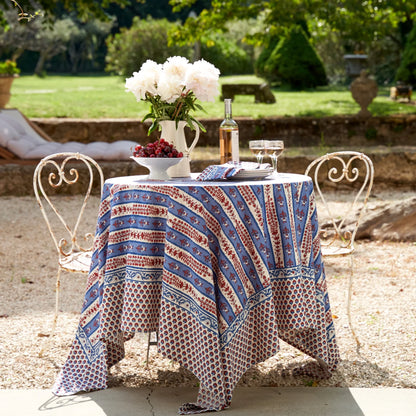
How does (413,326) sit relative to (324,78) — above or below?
below

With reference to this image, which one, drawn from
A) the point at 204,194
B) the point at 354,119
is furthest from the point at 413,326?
the point at 354,119

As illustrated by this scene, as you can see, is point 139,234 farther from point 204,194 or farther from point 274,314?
point 274,314

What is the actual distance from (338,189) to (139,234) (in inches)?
216

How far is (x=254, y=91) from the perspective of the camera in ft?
48.5

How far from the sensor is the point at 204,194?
2.78 m

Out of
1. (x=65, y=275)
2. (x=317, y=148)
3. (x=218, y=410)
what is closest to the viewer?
(x=218, y=410)

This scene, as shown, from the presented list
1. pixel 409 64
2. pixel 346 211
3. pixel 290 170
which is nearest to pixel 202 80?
pixel 346 211

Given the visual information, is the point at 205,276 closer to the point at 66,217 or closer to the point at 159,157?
the point at 159,157

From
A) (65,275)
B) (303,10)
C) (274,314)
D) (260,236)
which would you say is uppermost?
(303,10)

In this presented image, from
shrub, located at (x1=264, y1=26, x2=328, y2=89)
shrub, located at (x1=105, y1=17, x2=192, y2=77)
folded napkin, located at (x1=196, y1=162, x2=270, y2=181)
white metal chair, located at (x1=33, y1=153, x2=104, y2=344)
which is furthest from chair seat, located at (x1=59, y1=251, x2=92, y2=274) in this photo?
shrub, located at (x1=105, y1=17, x2=192, y2=77)

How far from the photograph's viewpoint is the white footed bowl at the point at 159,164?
Answer: 3070mm

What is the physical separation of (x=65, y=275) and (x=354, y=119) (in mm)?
6169

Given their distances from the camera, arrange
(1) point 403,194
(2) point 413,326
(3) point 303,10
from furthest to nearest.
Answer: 1. (3) point 303,10
2. (1) point 403,194
3. (2) point 413,326

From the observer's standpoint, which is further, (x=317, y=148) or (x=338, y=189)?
(x=317, y=148)
